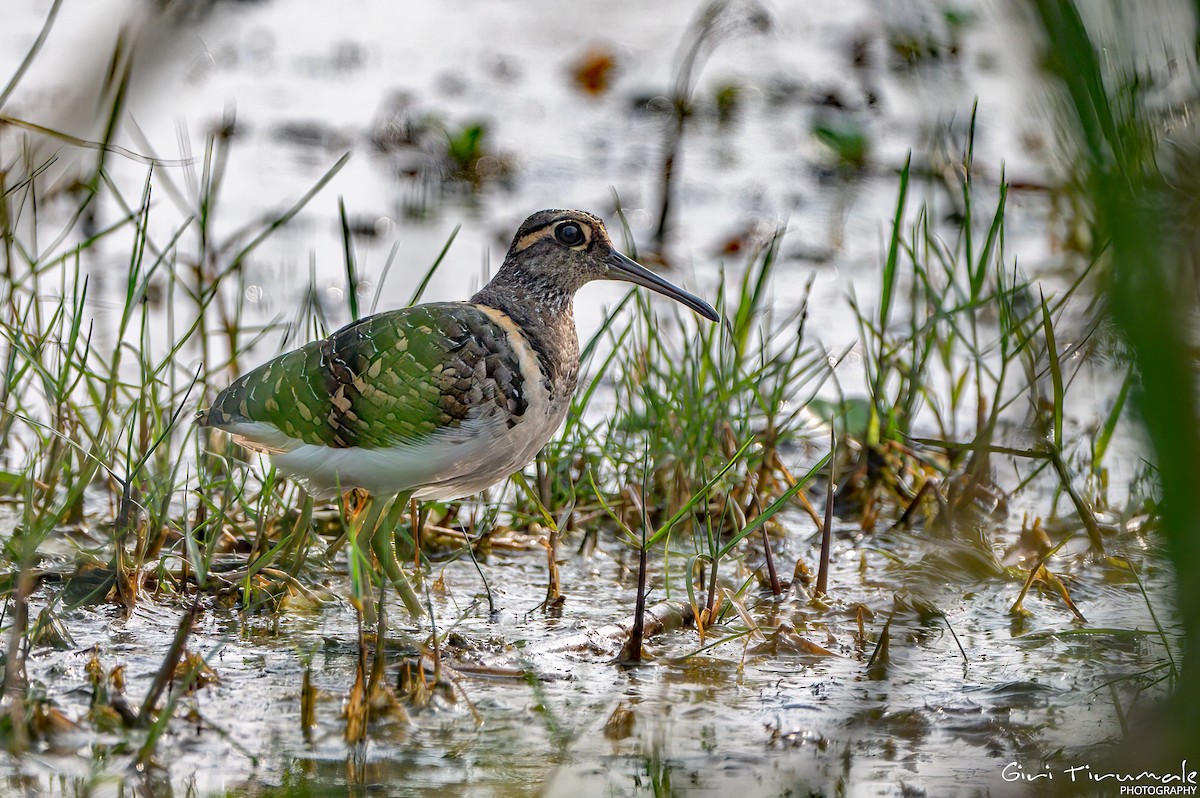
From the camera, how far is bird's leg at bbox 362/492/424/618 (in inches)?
152

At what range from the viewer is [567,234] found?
439 cm

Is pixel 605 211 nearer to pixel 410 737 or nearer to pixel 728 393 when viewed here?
pixel 728 393

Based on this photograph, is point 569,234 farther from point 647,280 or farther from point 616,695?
point 616,695

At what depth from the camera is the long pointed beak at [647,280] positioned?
445 cm

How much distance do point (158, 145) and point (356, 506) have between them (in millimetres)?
3353

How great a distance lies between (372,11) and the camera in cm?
980

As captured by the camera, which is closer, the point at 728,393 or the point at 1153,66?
the point at 1153,66

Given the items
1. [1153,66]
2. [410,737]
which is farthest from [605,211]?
[1153,66]

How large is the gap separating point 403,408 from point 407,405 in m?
0.01

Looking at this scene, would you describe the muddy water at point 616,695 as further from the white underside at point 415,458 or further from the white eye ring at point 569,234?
the white eye ring at point 569,234

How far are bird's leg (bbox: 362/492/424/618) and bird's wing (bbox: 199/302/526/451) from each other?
296 mm

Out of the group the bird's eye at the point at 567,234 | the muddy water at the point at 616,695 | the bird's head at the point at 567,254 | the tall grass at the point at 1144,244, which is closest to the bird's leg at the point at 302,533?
the muddy water at the point at 616,695

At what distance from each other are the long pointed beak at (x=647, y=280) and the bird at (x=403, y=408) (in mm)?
566

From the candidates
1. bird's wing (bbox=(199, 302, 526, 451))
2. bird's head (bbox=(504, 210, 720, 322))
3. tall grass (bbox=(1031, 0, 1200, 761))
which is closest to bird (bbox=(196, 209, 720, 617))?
bird's wing (bbox=(199, 302, 526, 451))
